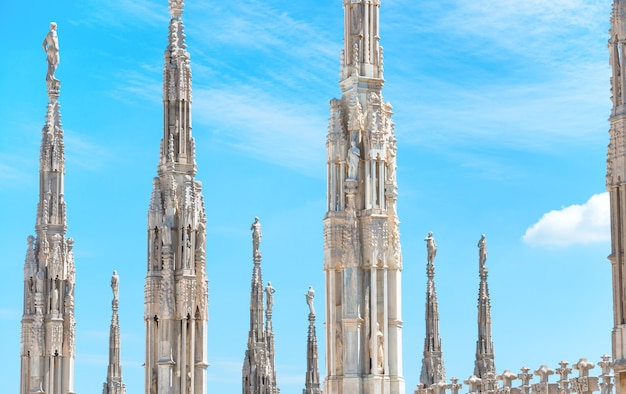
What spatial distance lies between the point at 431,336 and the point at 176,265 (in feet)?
56.0

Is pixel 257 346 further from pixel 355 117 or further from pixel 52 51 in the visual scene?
pixel 355 117

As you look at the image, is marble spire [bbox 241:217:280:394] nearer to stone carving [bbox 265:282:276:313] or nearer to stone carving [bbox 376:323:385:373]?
stone carving [bbox 265:282:276:313]

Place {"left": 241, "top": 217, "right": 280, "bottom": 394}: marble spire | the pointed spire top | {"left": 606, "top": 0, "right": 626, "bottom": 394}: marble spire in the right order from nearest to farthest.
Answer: {"left": 606, "top": 0, "right": 626, "bottom": 394}: marble spire, the pointed spire top, {"left": 241, "top": 217, "right": 280, "bottom": 394}: marble spire

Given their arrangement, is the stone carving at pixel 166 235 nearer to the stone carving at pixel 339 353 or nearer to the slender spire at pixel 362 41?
the slender spire at pixel 362 41

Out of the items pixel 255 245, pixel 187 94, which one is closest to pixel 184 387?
pixel 187 94

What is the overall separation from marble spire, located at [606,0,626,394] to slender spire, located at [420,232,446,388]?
23962mm

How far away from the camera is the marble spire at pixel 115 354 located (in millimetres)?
49156

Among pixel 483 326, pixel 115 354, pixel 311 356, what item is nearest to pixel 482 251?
pixel 483 326

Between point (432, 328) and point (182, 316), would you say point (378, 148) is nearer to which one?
point (182, 316)

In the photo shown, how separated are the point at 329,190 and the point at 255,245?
22.3 m

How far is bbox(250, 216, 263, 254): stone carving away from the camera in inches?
1718

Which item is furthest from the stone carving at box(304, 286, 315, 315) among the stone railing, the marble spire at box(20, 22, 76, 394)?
the stone railing

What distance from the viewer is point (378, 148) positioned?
22172mm

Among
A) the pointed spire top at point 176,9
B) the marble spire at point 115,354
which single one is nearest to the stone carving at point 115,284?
the marble spire at point 115,354
